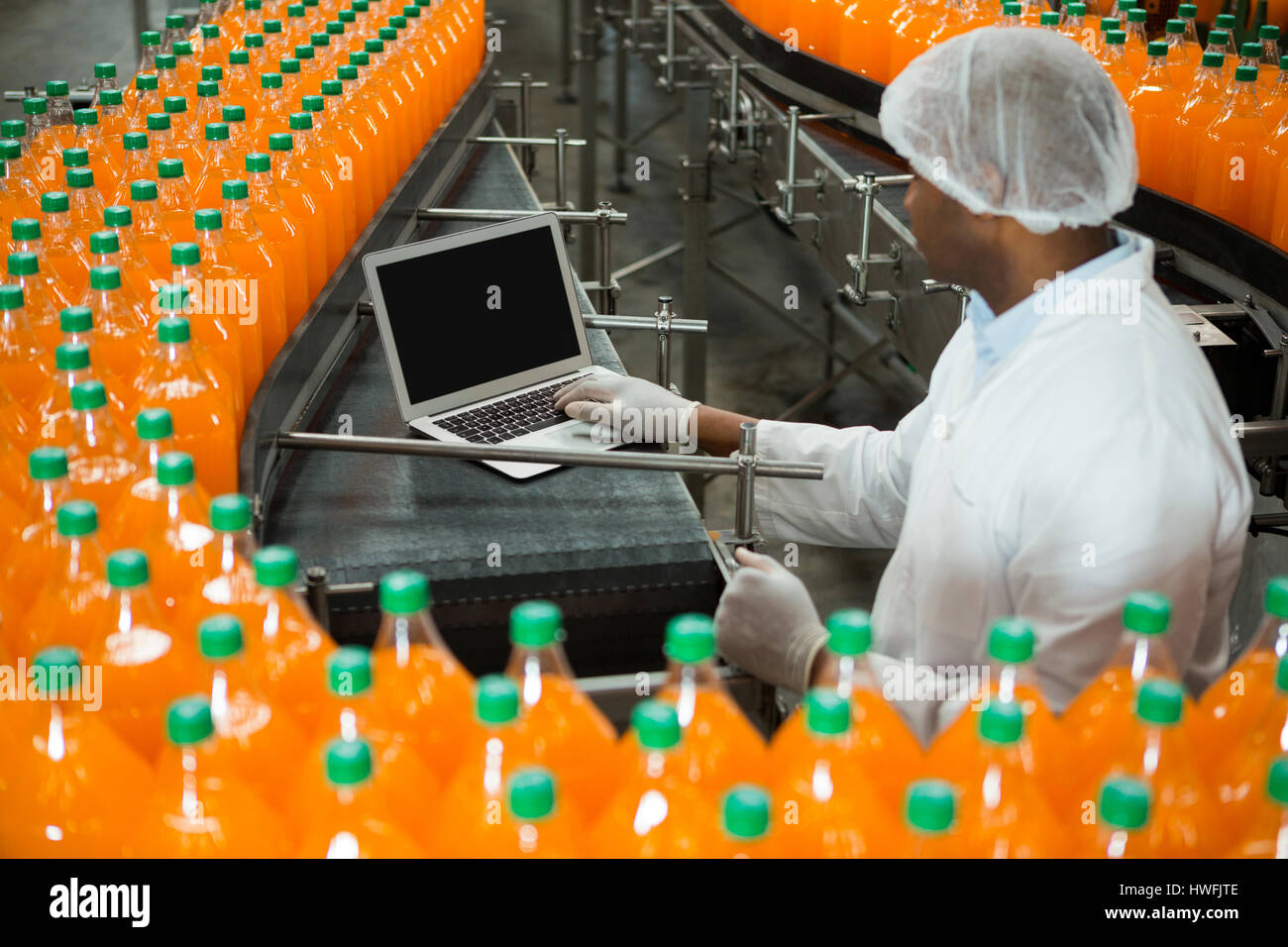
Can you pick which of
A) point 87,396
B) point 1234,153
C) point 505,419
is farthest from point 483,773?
point 1234,153

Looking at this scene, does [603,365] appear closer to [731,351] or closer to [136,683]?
[136,683]

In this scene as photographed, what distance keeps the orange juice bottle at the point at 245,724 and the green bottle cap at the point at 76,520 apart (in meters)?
0.18

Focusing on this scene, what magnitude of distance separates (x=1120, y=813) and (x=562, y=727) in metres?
0.39

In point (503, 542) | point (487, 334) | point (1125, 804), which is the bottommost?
point (503, 542)

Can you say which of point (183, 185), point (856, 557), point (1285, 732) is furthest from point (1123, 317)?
point (856, 557)

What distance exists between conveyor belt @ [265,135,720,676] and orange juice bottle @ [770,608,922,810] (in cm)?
82

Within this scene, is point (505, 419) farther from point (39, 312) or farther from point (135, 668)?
point (135, 668)

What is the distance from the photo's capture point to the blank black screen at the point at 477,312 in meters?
2.07

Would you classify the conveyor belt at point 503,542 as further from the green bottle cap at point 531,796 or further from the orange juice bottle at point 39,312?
the green bottle cap at point 531,796

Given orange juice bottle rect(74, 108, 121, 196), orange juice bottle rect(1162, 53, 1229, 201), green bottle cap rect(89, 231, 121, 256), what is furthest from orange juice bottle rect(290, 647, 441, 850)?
orange juice bottle rect(1162, 53, 1229, 201)

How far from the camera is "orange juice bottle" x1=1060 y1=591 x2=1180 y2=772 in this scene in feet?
3.16

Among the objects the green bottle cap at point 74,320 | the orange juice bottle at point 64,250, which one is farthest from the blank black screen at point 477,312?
the green bottle cap at point 74,320

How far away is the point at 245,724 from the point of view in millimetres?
944

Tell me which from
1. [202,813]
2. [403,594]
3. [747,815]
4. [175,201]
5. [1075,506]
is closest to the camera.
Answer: [747,815]
